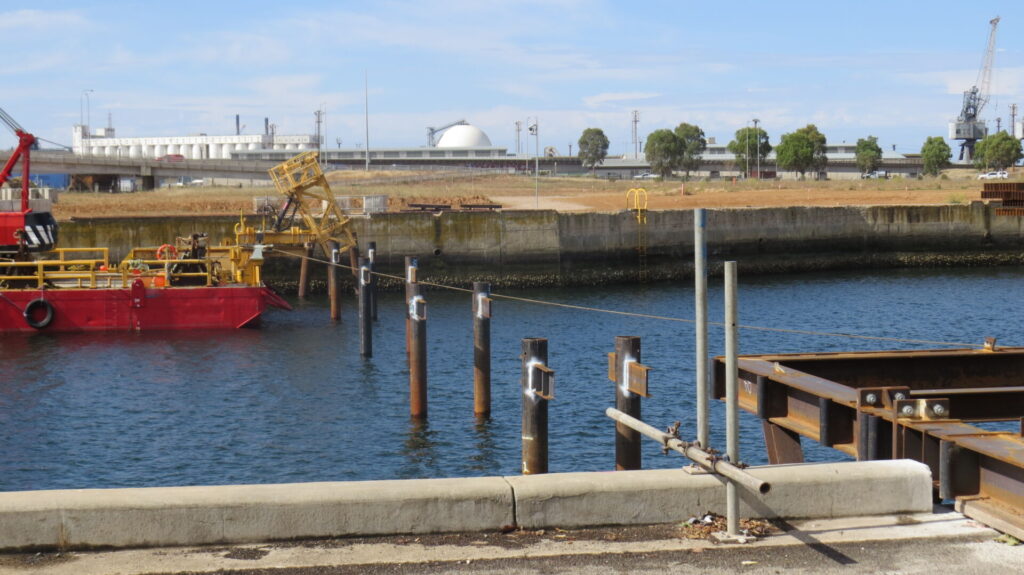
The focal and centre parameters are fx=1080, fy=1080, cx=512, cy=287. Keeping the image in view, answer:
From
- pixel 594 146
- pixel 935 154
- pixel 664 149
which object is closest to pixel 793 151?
pixel 664 149

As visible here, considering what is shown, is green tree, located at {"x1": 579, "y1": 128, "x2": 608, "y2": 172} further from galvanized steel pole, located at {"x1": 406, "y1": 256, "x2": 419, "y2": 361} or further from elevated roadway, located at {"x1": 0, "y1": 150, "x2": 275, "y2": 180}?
galvanized steel pole, located at {"x1": 406, "y1": 256, "x2": 419, "y2": 361}

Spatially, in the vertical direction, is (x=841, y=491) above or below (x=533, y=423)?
above

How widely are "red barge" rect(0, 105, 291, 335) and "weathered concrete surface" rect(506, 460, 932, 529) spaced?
1161 inches

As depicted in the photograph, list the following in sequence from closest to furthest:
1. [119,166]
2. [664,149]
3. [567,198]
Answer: [567,198], [119,166], [664,149]

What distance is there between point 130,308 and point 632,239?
2544cm

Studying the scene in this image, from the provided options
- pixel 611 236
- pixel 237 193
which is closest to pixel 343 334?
pixel 611 236

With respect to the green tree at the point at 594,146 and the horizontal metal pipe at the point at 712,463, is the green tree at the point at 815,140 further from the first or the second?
the horizontal metal pipe at the point at 712,463

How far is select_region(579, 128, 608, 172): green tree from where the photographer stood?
557ft

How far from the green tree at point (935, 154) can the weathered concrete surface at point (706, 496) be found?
142m

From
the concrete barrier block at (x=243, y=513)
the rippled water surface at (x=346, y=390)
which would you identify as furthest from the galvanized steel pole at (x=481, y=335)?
the concrete barrier block at (x=243, y=513)

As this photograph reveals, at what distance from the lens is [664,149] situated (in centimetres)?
13188

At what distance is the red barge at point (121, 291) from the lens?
36000mm

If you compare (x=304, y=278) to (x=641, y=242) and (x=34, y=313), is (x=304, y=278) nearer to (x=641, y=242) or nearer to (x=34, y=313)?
(x=34, y=313)

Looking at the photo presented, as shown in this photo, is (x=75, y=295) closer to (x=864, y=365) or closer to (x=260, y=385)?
(x=260, y=385)
